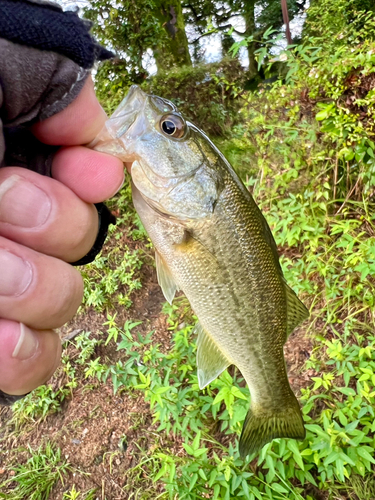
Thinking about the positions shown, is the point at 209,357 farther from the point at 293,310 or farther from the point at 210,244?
the point at 210,244

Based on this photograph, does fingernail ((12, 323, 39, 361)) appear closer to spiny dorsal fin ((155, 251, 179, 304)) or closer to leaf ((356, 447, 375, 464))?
spiny dorsal fin ((155, 251, 179, 304))

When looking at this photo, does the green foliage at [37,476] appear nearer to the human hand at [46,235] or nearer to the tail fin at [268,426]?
the tail fin at [268,426]

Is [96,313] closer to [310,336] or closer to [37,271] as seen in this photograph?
[310,336]

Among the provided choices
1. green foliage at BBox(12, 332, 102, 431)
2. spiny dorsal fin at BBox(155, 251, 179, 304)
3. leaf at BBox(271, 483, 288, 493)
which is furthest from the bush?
leaf at BBox(271, 483, 288, 493)

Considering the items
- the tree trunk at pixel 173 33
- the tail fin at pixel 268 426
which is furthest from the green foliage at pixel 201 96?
the tail fin at pixel 268 426

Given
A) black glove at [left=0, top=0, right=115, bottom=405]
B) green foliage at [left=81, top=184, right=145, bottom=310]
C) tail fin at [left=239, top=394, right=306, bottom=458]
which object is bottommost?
green foliage at [left=81, top=184, right=145, bottom=310]
